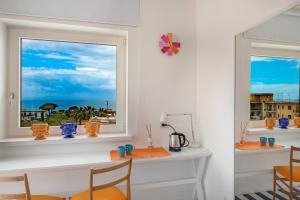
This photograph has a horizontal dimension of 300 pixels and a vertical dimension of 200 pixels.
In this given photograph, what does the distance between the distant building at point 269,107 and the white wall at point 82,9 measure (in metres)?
1.44

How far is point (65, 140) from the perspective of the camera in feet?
6.52

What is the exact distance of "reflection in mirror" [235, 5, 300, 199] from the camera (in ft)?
4.05

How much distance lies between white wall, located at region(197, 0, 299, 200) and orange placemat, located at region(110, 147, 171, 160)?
1.65 ft

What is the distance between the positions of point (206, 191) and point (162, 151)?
0.69 meters

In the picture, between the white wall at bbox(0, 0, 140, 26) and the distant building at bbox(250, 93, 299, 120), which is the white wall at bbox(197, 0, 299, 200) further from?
the white wall at bbox(0, 0, 140, 26)

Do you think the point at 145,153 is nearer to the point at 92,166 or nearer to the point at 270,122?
the point at 92,166

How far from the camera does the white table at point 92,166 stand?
1630mm

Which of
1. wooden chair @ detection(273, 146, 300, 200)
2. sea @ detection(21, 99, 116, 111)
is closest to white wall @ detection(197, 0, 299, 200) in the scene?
wooden chair @ detection(273, 146, 300, 200)

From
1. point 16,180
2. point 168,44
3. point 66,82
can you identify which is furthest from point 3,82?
point 168,44

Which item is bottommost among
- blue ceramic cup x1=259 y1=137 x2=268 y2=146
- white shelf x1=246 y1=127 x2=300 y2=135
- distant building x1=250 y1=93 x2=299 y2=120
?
blue ceramic cup x1=259 y1=137 x2=268 y2=146

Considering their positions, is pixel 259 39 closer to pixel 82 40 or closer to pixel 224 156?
pixel 224 156

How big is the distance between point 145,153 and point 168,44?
3.99ft

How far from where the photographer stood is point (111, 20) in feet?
6.84

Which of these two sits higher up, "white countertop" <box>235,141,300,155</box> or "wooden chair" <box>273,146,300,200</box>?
"white countertop" <box>235,141,300,155</box>
